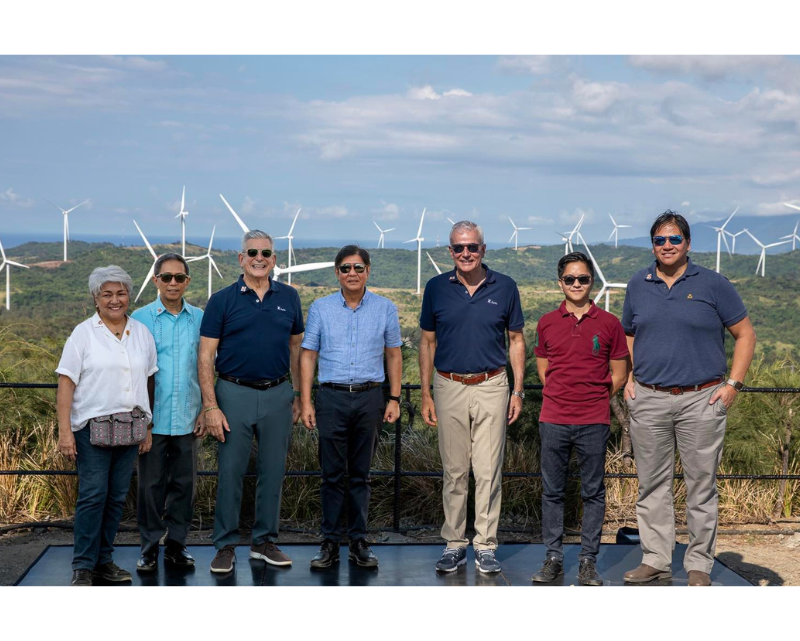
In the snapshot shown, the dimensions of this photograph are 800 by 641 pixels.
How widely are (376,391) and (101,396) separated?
1.66 m

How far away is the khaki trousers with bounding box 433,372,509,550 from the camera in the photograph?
555 cm

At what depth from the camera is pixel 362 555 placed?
5.70 meters

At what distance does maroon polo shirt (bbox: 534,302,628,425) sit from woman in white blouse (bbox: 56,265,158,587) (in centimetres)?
245

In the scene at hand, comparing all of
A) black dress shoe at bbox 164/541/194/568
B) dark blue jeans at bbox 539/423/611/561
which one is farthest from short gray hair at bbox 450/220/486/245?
black dress shoe at bbox 164/541/194/568

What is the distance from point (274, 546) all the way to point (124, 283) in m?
1.94

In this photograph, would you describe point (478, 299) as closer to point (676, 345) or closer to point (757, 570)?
point (676, 345)

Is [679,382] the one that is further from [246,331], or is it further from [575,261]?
[246,331]

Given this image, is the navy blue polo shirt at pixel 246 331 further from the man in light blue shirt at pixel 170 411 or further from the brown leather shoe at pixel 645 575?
the brown leather shoe at pixel 645 575

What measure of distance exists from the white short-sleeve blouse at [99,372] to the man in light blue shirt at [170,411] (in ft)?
0.88

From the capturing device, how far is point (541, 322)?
18.0 ft

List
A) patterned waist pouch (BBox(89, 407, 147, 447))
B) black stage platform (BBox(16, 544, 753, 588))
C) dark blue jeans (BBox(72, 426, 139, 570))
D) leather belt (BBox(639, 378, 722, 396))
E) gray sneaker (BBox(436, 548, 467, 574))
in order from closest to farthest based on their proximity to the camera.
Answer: patterned waist pouch (BBox(89, 407, 147, 447))
dark blue jeans (BBox(72, 426, 139, 570))
leather belt (BBox(639, 378, 722, 396))
black stage platform (BBox(16, 544, 753, 588))
gray sneaker (BBox(436, 548, 467, 574))

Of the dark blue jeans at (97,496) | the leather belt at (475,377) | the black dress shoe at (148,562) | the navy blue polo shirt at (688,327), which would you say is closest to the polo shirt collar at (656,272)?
the navy blue polo shirt at (688,327)

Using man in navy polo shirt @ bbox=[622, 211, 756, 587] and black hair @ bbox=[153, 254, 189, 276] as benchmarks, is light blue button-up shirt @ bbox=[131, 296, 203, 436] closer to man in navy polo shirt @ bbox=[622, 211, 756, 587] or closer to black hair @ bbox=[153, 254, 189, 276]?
black hair @ bbox=[153, 254, 189, 276]

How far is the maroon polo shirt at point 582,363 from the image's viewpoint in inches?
209
